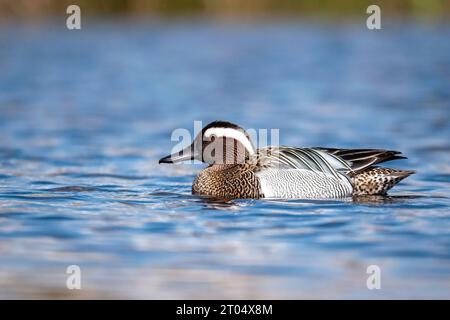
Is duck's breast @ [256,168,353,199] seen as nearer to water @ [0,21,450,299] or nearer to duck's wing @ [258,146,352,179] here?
duck's wing @ [258,146,352,179]

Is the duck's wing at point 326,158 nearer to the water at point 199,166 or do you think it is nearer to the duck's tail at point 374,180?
the duck's tail at point 374,180

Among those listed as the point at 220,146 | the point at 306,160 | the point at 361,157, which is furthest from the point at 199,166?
the point at 361,157

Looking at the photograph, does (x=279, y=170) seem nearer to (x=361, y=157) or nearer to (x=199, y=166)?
(x=361, y=157)

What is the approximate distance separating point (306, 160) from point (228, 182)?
75cm

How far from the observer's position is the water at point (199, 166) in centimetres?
661

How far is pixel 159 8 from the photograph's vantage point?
34844 mm

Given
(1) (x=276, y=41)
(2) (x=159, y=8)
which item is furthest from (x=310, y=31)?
(2) (x=159, y=8)

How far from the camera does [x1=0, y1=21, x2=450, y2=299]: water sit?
6.61 metres

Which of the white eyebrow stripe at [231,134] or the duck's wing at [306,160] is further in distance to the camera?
the white eyebrow stripe at [231,134]

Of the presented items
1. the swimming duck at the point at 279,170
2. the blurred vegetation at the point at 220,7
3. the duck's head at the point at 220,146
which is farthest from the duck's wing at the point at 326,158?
the blurred vegetation at the point at 220,7

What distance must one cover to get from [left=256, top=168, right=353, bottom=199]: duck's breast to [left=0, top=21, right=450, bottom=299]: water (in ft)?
0.96

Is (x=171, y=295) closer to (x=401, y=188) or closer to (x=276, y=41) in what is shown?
(x=401, y=188)

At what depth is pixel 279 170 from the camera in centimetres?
930
